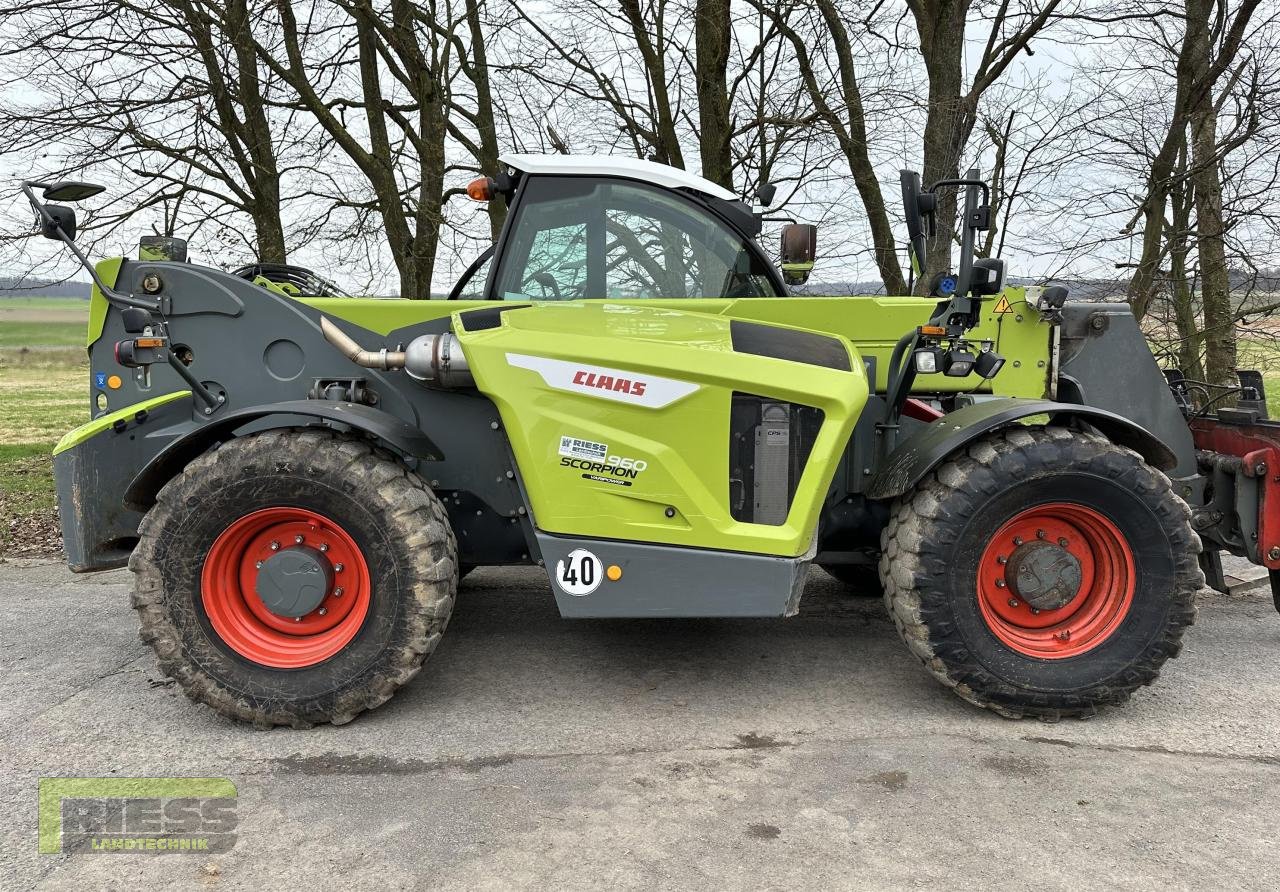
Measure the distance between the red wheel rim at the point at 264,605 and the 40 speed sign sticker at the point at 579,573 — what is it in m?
0.76

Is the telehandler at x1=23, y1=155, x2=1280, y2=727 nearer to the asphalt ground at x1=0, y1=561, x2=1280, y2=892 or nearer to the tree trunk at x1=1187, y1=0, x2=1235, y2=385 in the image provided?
the asphalt ground at x1=0, y1=561, x2=1280, y2=892

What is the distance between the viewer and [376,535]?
3.58m

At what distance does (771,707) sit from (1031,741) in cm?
97

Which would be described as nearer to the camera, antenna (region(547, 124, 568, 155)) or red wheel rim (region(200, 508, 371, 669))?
red wheel rim (region(200, 508, 371, 669))

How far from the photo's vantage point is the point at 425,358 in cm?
376

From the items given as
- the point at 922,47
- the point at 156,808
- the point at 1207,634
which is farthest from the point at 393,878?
the point at 922,47

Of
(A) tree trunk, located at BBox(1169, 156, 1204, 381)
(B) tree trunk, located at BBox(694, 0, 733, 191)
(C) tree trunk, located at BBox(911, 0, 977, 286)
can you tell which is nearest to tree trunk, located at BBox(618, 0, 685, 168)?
(B) tree trunk, located at BBox(694, 0, 733, 191)

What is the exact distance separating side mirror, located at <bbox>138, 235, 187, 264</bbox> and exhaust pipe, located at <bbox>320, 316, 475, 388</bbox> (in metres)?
1.11

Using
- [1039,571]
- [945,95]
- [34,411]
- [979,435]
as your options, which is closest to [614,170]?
[979,435]

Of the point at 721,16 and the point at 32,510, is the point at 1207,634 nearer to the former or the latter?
the point at 721,16

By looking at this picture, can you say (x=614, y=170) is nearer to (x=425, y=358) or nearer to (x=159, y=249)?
(x=425, y=358)

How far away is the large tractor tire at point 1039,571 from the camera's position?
3.60 meters

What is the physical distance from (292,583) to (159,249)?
6.14 feet

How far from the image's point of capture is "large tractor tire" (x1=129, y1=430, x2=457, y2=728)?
3570 millimetres
